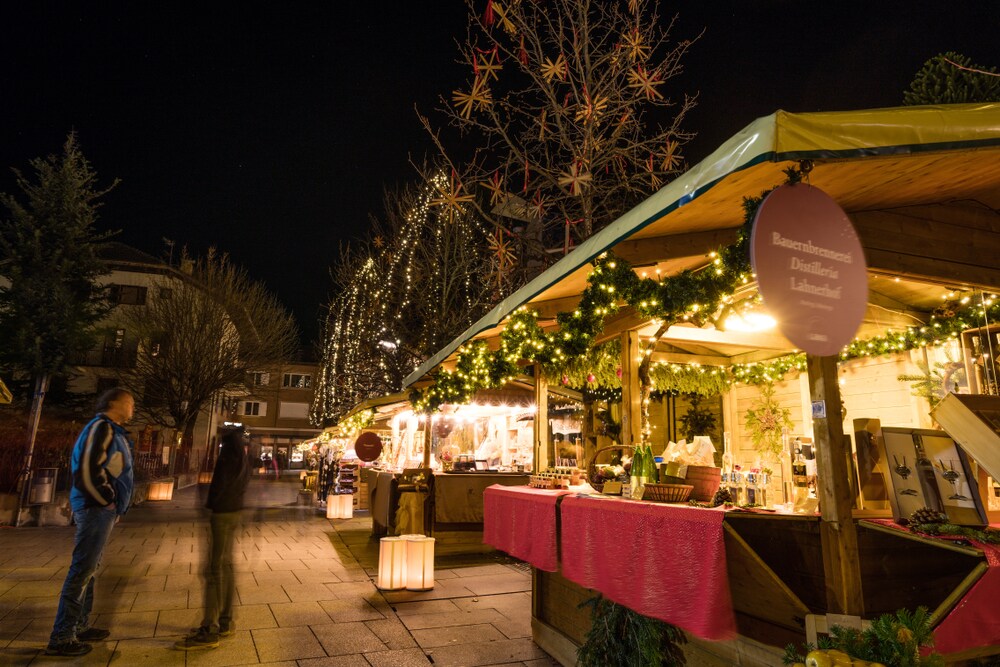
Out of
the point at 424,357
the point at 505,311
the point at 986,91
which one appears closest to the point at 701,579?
the point at 505,311

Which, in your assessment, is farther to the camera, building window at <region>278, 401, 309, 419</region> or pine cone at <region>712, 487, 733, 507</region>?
building window at <region>278, 401, 309, 419</region>

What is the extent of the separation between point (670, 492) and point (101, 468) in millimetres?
4304

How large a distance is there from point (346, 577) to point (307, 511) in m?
9.84

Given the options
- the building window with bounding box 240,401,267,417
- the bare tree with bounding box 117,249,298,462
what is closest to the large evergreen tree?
the bare tree with bounding box 117,249,298,462

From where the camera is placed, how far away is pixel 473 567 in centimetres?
849

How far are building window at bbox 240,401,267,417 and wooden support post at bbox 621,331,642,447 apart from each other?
176 feet

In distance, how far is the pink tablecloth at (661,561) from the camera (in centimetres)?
272

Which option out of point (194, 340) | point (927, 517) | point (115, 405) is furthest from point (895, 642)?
point (194, 340)

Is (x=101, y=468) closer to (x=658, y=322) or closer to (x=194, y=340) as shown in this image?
(x=658, y=322)

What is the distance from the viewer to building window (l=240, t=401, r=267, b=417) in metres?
53.2

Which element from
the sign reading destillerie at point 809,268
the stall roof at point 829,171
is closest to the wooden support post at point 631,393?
the stall roof at point 829,171

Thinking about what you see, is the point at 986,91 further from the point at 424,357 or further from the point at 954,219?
the point at 424,357

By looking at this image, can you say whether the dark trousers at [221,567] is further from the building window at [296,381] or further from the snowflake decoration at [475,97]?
the building window at [296,381]

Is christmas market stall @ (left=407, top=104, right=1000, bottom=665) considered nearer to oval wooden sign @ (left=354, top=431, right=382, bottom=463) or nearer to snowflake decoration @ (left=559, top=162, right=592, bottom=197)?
snowflake decoration @ (left=559, top=162, right=592, bottom=197)
